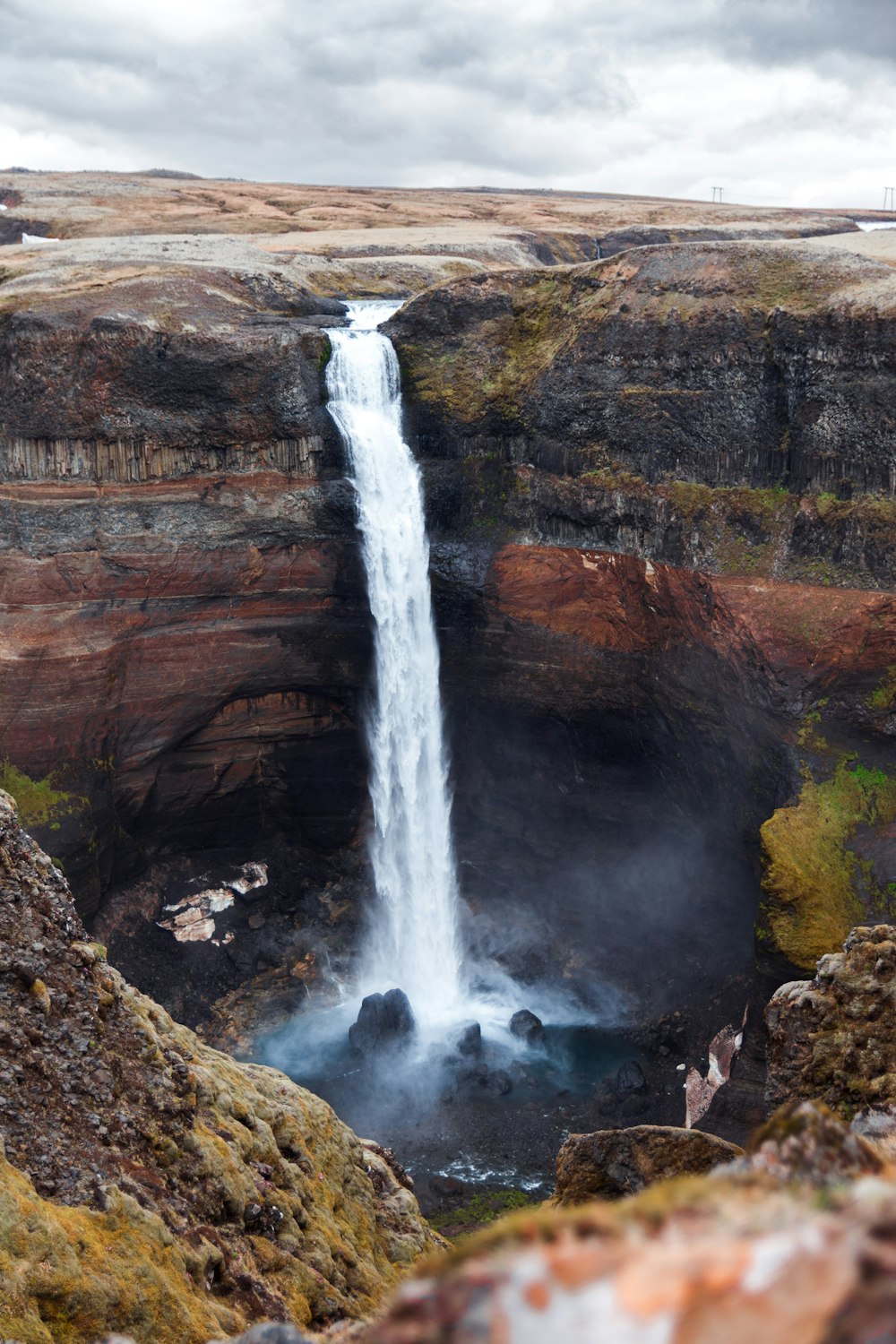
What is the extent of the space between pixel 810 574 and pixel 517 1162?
17571 millimetres

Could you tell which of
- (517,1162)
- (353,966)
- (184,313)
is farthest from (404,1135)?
(184,313)

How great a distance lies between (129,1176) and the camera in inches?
441

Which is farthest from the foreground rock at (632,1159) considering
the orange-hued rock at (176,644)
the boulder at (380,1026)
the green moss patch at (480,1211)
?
the orange-hued rock at (176,644)

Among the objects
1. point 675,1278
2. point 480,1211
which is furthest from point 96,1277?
point 480,1211

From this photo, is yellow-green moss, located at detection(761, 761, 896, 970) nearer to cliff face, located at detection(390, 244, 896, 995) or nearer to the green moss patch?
cliff face, located at detection(390, 244, 896, 995)

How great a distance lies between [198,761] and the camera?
3516 cm

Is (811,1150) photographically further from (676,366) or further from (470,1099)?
(676,366)

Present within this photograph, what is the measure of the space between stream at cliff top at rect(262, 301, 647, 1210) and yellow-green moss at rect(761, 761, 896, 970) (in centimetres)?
853

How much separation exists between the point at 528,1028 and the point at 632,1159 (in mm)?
17503

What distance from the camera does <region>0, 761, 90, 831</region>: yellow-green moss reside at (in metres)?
30.3

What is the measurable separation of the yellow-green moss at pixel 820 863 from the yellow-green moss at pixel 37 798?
20.2 metres

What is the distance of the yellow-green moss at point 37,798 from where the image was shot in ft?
99.3

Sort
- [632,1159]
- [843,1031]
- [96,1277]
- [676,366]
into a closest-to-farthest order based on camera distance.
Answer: [96,1277] → [843,1031] → [632,1159] → [676,366]

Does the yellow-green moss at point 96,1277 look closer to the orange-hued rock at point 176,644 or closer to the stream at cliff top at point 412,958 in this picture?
the stream at cliff top at point 412,958
